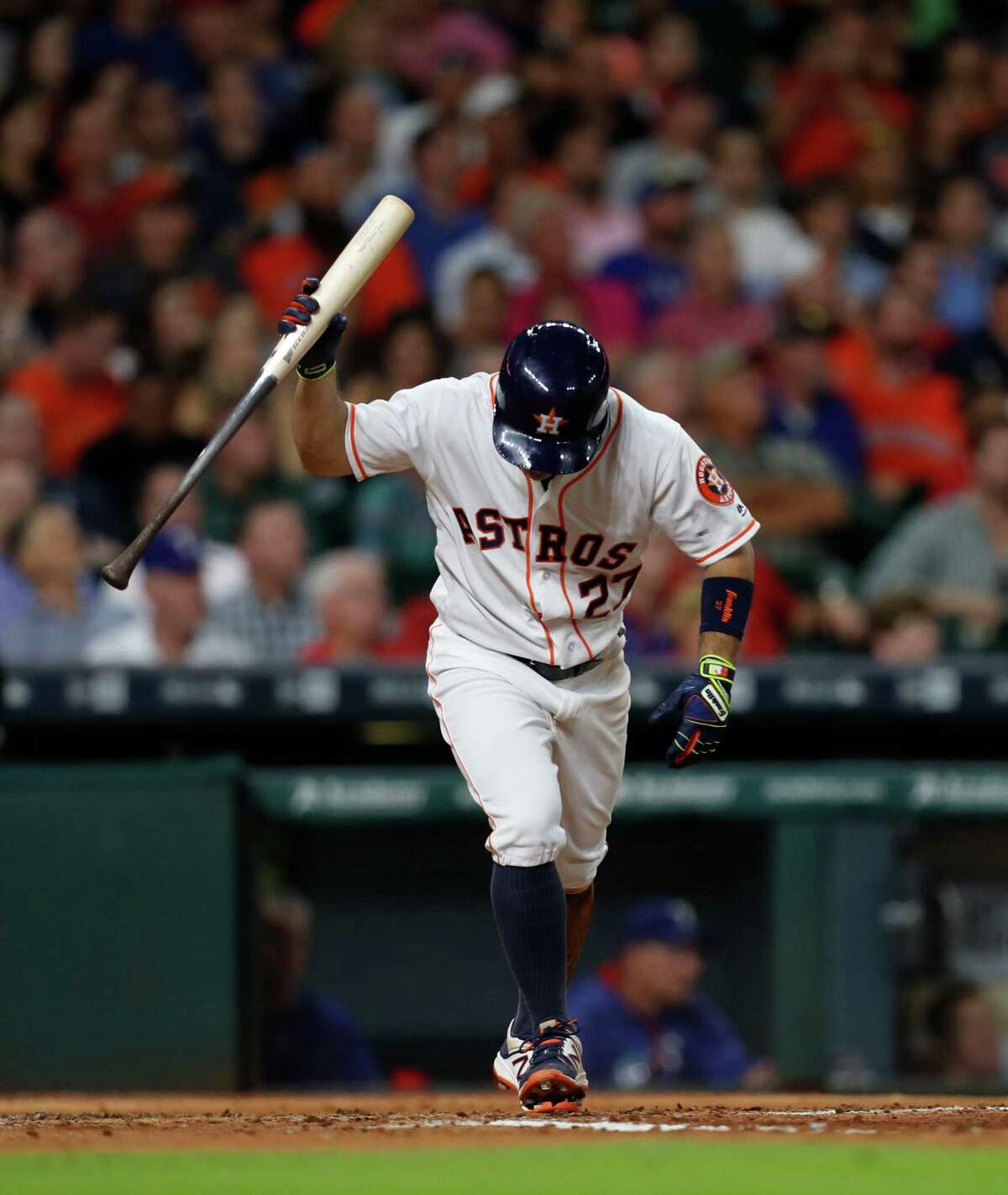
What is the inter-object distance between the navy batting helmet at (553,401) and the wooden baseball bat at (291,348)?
440 mm

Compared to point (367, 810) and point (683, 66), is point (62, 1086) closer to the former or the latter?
point (367, 810)

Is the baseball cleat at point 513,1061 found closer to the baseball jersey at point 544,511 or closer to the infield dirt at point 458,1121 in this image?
the infield dirt at point 458,1121

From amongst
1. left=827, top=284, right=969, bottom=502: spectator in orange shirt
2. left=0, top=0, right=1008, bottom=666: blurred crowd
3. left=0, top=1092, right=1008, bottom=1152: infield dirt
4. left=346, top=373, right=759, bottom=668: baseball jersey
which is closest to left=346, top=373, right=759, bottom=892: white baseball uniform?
left=346, top=373, right=759, bottom=668: baseball jersey

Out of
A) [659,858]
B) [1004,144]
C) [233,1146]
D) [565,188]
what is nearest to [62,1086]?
[659,858]

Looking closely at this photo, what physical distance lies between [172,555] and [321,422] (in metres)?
2.57

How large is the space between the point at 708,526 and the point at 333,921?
7.76 ft

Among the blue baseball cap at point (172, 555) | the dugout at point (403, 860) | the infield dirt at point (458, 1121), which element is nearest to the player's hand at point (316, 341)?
the infield dirt at point (458, 1121)

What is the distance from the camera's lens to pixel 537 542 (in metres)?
4.19

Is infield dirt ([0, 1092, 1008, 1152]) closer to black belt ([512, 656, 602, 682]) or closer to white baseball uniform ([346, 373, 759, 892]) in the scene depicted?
white baseball uniform ([346, 373, 759, 892])

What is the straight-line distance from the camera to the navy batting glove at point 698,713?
13.5 ft

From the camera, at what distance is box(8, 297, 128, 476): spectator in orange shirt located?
309 inches

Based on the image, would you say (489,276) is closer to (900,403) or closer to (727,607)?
(900,403)

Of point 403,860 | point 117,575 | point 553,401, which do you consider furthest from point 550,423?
Result: point 403,860

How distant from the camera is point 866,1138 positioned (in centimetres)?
357
